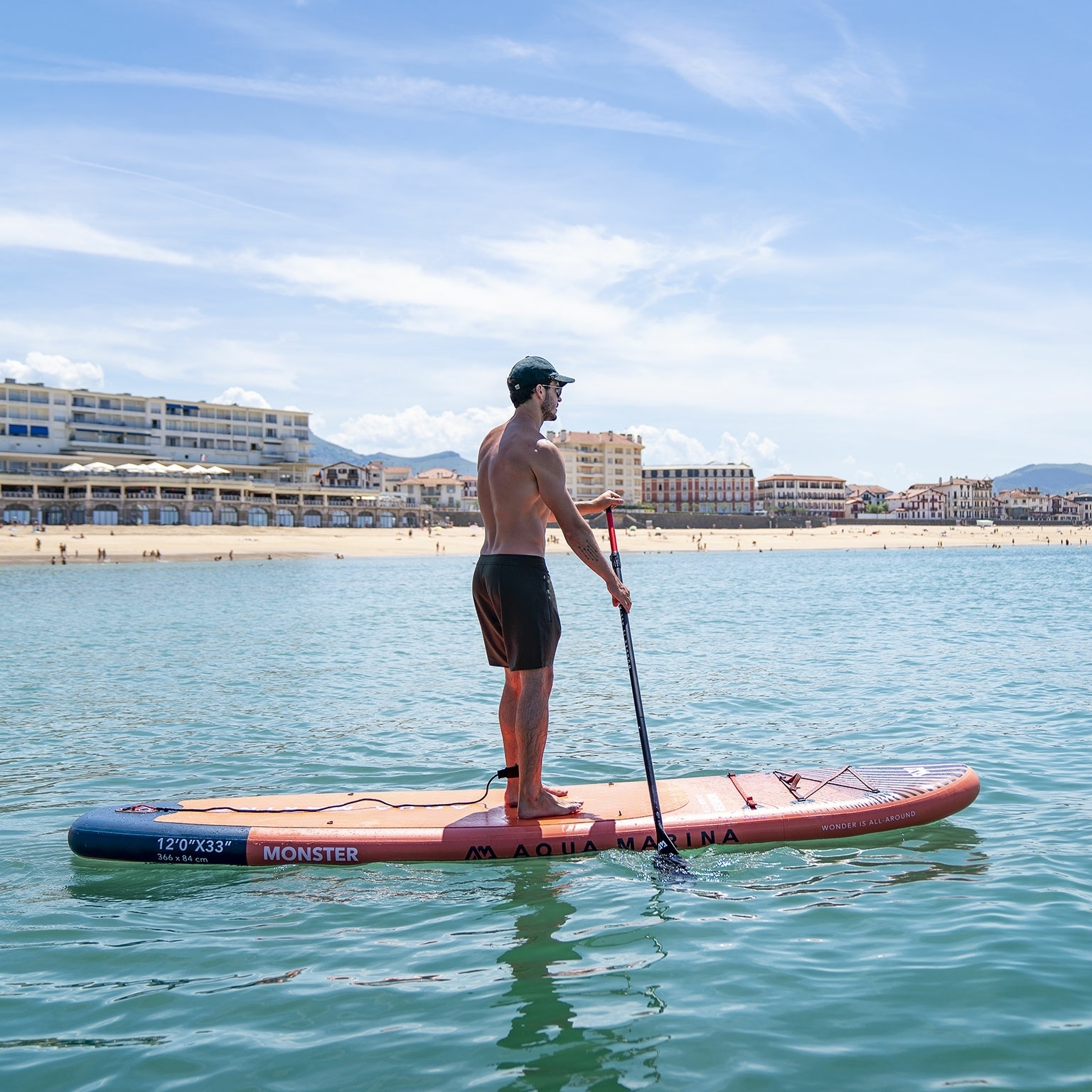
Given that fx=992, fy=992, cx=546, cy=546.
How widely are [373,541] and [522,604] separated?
83.5 metres

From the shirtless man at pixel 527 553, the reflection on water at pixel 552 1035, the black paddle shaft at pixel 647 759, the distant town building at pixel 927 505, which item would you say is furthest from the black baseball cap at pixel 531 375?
the distant town building at pixel 927 505

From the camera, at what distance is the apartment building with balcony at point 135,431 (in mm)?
103000

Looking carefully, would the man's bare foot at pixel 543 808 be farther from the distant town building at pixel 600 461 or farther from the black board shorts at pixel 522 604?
the distant town building at pixel 600 461

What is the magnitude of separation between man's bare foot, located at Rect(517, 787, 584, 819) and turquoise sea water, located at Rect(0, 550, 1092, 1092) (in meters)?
0.37

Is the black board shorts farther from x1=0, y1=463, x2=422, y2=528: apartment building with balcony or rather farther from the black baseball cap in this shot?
x1=0, y1=463, x2=422, y2=528: apartment building with balcony

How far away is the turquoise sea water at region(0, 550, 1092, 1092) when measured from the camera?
419 centimetres

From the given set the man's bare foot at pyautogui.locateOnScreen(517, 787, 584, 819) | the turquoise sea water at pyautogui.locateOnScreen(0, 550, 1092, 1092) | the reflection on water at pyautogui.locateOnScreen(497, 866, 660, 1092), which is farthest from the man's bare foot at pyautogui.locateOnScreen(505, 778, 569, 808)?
the reflection on water at pyautogui.locateOnScreen(497, 866, 660, 1092)

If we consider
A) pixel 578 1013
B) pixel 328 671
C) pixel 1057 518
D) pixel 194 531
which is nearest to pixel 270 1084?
pixel 578 1013

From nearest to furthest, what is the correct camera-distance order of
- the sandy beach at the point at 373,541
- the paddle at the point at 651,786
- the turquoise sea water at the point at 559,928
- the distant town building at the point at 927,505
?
the turquoise sea water at the point at 559,928, the paddle at the point at 651,786, the sandy beach at the point at 373,541, the distant town building at the point at 927,505

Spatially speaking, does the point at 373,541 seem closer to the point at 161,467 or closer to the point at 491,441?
the point at 161,467

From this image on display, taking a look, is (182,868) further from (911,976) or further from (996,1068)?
(996,1068)

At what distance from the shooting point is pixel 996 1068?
4.05 metres

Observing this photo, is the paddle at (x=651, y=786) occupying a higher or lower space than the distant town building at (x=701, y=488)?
lower

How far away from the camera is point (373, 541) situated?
290 ft
